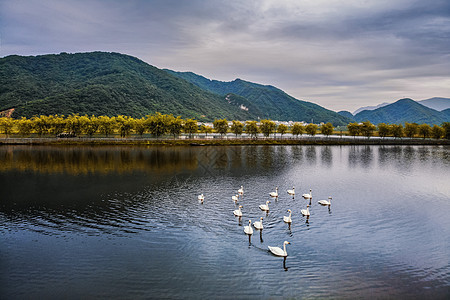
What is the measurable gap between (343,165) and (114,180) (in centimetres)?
5206

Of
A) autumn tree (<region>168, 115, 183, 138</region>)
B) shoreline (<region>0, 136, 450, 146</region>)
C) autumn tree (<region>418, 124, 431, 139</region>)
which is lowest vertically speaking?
shoreline (<region>0, 136, 450, 146</region>)

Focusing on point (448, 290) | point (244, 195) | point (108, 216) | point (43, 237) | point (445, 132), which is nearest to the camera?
point (448, 290)

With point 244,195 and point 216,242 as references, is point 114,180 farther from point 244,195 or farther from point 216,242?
point 216,242

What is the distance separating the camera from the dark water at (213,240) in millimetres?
Result: 18234

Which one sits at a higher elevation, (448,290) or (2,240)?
(2,240)

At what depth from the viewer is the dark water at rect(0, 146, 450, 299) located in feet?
59.8

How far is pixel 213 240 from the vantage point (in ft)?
80.8

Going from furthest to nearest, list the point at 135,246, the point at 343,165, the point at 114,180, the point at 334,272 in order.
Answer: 1. the point at 343,165
2. the point at 114,180
3. the point at 135,246
4. the point at 334,272

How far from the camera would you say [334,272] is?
19891 mm

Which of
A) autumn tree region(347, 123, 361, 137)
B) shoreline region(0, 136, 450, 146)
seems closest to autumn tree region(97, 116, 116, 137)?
shoreline region(0, 136, 450, 146)

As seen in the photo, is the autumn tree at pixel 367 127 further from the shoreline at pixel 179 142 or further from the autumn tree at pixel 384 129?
the shoreline at pixel 179 142

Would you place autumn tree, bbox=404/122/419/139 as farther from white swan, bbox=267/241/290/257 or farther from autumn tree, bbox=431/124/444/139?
Result: white swan, bbox=267/241/290/257

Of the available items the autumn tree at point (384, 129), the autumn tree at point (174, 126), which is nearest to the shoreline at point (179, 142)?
the autumn tree at point (174, 126)

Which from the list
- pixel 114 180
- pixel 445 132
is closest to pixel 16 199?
pixel 114 180
